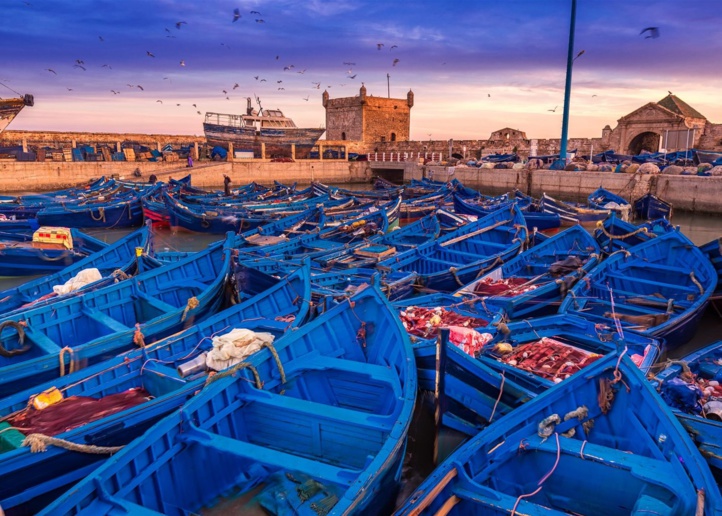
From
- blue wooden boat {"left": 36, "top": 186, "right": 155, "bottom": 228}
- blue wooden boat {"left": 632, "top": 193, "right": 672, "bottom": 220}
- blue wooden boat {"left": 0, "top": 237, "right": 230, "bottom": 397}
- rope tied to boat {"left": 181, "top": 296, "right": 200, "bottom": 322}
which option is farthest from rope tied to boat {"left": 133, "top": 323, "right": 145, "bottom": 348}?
blue wooden boat {"left": 632, "top": 193, "right": 672, "bottom": 220}

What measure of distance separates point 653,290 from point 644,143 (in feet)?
128

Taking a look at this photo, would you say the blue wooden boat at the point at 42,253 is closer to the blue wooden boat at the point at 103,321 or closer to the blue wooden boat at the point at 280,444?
the blue wooden boat at the point at 103,321

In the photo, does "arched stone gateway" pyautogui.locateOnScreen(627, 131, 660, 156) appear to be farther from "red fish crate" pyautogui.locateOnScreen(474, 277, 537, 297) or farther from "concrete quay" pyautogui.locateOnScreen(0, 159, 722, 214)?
"red fish crate" pyautogui.locateOnScreen(474, 277, 537, 297)

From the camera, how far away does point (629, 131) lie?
40312mm

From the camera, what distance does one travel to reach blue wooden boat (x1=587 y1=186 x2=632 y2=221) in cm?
2039

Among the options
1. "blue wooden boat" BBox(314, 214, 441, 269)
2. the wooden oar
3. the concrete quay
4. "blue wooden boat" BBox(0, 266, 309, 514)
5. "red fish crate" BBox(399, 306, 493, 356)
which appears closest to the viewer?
"blue wooden boat" BBox(0, 266, 309, 514)

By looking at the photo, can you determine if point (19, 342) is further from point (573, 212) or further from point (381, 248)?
point (573, 212)

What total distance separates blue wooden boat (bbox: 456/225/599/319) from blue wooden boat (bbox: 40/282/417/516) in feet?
11.8

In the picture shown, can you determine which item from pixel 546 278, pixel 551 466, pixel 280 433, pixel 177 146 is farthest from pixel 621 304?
pixel 177 146

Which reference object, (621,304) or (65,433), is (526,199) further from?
(65,433)

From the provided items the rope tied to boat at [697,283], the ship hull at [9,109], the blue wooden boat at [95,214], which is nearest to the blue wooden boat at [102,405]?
the rope tied to boat at [697,283]

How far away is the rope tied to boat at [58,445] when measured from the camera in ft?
13.1

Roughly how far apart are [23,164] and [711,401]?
3726 centimetres

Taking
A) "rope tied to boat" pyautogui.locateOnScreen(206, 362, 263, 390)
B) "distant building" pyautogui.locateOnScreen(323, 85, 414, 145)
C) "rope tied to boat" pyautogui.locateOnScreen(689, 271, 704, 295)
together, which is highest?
"distant building" pyautogui.locateOnScreen(323, 85, 414, 145)
